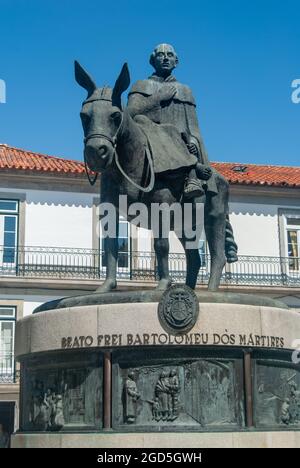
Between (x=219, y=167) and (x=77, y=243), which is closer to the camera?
(x=77, y=243)

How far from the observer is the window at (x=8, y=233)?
2831 cm

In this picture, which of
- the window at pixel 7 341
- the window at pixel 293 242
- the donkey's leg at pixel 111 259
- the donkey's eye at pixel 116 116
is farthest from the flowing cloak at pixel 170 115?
the window at pixel 293 242

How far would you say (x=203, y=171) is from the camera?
8.77 meters

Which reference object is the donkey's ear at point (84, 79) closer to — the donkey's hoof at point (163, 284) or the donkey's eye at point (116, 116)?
the donkey's eye at point (116, 116)

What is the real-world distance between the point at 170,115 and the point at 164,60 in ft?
2.32

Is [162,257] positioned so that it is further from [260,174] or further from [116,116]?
[260,174]

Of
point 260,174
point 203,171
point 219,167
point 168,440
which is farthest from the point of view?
point 219,167

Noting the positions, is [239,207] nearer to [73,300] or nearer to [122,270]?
[122,270]

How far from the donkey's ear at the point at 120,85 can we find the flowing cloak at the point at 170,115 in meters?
0.86

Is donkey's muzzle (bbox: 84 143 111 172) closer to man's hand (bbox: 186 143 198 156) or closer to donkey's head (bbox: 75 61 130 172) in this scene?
donkey's head (bbox: 75 61 130 172)

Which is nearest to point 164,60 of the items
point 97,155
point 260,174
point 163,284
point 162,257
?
point 97,155

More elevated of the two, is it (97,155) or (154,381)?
(97,155)

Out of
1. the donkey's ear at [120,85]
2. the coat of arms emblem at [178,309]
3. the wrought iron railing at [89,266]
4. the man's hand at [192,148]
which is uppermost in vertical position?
the wrought iron railing at [89,266]
